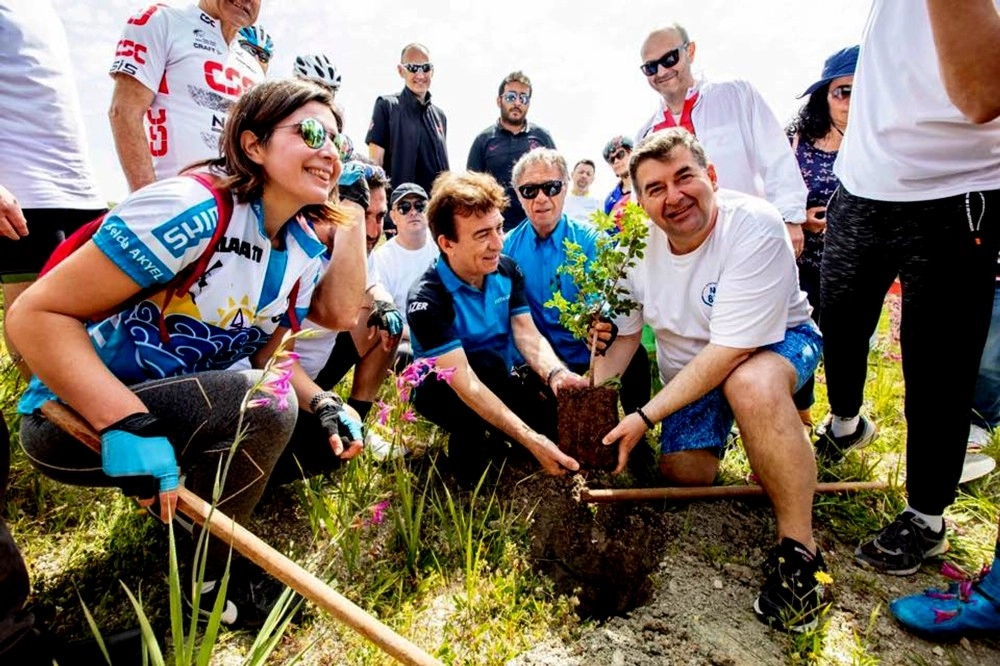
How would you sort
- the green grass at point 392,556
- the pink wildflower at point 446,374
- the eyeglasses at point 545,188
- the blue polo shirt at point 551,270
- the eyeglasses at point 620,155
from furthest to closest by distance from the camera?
1. the eyeglasses at point 620,155
2. the eyeglasses at point 545,188
3. the blue polo shirt at point 551,270
4. the pink wildflower at point 446,374
5. the green grass at point 392,556

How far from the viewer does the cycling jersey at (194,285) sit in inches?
60.7

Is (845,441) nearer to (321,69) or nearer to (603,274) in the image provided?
(603,274)

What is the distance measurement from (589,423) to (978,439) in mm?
2478

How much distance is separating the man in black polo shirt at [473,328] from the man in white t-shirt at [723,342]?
499mm

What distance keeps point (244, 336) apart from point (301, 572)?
95cm

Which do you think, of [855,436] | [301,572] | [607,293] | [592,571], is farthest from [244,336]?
[855,436]

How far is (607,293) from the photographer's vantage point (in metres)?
2.51

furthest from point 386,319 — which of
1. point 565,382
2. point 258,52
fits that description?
point 258,52

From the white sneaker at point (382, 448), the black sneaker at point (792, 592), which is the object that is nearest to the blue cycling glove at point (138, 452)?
the white sneaker at point (382, 448)

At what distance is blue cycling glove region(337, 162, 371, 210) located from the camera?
2.71 metres

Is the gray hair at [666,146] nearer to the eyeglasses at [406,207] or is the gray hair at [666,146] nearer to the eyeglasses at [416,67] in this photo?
the eyeglasses at [406,207]

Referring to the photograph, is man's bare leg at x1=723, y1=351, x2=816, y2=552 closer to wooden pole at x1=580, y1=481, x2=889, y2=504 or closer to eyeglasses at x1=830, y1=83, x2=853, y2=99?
wooden pole at x1=580, y1=481, x2=889, y2=504

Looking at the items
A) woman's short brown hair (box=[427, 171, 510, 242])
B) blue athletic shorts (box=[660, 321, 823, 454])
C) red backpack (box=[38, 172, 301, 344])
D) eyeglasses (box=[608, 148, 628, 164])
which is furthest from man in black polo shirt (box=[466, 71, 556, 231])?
red backpack (box=[38, 172, 301, 344])

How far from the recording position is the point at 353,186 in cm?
273
